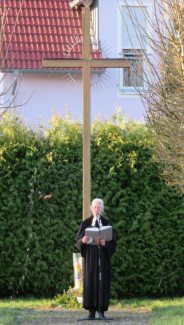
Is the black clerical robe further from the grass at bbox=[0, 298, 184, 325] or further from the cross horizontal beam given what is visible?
the cross horizontal beam

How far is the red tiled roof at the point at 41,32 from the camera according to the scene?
19016 mm

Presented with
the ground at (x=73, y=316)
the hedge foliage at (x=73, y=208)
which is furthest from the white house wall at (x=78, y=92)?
the ground at (x=73, y=316)

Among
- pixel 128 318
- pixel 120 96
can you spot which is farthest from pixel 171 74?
pixel 120 96

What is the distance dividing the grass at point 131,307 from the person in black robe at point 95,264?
0.79 m

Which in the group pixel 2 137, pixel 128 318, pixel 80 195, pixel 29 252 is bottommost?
pixel 128 318

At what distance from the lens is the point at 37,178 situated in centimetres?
1384

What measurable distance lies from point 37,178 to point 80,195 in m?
0.79

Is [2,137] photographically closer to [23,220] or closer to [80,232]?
[23,220]

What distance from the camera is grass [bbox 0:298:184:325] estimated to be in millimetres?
11180

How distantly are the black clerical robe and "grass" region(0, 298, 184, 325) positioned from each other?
792 mm

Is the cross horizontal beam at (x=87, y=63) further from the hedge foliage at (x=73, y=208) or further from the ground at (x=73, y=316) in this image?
the ground at (x=73, y=316)

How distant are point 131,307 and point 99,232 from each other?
188cm

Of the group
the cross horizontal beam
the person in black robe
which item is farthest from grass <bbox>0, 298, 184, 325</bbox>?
the cross horizontal beam

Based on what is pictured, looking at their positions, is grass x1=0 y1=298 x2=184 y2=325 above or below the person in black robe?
below
